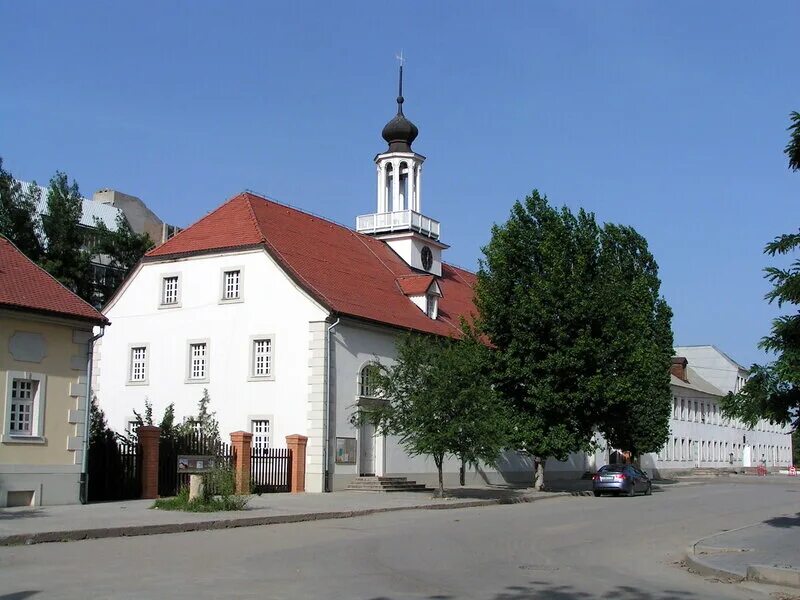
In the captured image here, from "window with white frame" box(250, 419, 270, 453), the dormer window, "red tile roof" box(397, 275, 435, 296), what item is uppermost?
"red tile roof" box(397, 275, 435, 296)

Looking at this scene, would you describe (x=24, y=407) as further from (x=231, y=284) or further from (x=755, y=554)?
(x=755, y=554)

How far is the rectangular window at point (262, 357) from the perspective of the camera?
36469 millimetres

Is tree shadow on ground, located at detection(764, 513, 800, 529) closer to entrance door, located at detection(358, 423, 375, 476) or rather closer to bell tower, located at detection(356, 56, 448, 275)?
entrance door, located at detection(358, 423, 375, 476)

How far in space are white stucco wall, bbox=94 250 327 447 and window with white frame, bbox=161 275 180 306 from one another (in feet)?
0.84

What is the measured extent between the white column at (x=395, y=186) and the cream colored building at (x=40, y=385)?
82.4ft

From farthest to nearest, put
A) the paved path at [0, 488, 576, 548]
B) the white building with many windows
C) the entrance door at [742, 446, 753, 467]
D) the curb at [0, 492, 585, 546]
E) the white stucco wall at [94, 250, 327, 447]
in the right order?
the entrance door at [742, 446, 753, 467]
the white building with many windows
the white stucco wall at [94, 250, 327, 447]
the paved path at [0, 488, 576, 548]
the curb at [0, 492, 585, 546]

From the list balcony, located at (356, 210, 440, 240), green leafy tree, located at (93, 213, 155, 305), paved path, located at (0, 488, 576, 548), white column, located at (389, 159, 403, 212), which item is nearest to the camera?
paved path, located at (0, 488, 576, 548)

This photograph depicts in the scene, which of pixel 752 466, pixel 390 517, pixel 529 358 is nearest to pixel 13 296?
pixel 390 517

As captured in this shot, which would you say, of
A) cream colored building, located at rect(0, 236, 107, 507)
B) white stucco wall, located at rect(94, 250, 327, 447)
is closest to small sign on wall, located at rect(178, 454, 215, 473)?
cream colored building, located at rect(0, 236, 107, 507)

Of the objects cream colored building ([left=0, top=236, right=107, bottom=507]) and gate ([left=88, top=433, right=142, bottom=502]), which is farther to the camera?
gate ([left=88, top=433, right=142, bottom=502])

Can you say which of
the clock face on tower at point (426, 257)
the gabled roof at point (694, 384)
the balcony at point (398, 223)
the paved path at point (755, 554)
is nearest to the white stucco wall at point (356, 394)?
the balcony at point (398, 223)

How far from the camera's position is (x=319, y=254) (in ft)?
132

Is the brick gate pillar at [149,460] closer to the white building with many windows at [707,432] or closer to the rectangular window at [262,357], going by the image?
the rectangular window at [262,357]

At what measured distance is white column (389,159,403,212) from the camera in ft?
159
